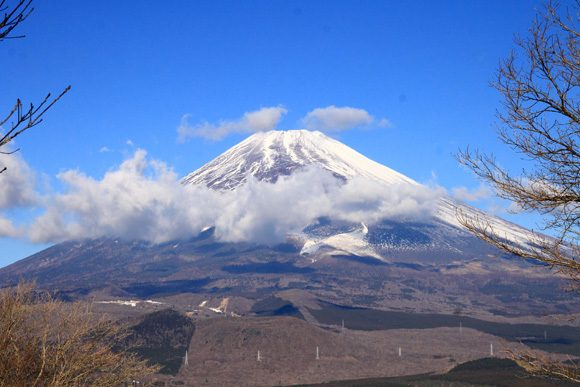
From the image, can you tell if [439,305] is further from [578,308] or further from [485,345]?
[485,345]

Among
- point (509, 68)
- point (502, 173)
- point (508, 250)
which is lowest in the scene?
point (508, 250)

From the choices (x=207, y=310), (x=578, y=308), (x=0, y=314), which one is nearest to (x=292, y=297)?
(x=207, y=310)

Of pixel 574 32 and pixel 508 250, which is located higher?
pixel 574 32

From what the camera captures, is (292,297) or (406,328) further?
(292,297)

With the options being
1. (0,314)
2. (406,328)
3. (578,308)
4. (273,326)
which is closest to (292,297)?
(406,328)

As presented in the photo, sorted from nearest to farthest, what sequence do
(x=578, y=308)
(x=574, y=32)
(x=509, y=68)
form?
(x=574, y=32)
(x=509, y=68)
(x=578, y=308)

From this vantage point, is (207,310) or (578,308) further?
(578,308)

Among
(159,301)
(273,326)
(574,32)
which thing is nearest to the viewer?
(574,32)

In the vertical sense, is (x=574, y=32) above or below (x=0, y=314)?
above

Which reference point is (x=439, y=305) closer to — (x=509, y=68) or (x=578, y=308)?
(x=578, y=308)
